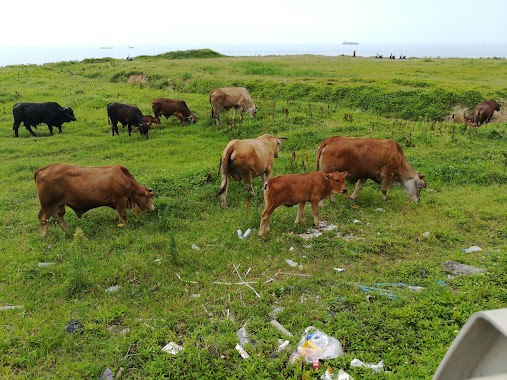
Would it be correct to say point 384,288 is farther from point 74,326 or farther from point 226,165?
point 226,165

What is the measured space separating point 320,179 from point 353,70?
84.9 ft

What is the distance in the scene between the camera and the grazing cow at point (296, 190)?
764cm

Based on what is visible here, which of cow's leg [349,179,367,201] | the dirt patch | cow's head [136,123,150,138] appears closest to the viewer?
cow's leg [349,179,367,201]

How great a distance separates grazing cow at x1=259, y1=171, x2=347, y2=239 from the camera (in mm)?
7641

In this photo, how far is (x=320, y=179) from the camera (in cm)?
805

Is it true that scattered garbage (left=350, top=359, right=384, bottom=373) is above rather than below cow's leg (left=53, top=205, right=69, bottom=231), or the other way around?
below

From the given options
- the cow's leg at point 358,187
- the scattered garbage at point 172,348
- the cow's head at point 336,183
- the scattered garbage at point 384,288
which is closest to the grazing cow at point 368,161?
the cow's leg at point 358,187

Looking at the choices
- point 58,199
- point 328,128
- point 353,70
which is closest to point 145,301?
point 58,199

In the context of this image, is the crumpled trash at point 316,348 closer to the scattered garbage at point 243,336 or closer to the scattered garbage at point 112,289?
the scattered garbage at point 243,336

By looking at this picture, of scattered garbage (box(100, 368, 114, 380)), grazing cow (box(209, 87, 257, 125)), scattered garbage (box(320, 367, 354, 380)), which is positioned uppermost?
grazing cow (box(209, 87, 257, 125))

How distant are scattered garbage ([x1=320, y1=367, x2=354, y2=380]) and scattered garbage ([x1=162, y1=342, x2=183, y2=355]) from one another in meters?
1.67

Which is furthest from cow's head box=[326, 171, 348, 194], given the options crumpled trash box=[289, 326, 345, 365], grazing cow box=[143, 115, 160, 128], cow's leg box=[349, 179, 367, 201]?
grazing cow box=[143, 115, 160, 128]

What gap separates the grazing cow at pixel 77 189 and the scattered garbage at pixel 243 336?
4533mm

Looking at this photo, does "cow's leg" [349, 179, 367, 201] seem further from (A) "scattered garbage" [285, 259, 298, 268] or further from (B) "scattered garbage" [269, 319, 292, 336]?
(B) "scattered garbage" [269, 319, 292, 336]
